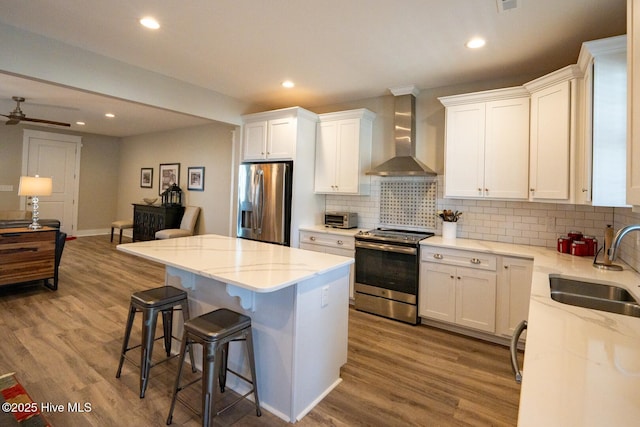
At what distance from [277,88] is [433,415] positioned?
3.60m

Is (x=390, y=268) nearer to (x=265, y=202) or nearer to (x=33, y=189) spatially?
(x=265, y=202)

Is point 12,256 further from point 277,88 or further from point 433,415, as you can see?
point 433,415

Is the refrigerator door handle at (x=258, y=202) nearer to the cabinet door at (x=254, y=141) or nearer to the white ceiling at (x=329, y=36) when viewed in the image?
the cabinet door at (x=254, y=141)

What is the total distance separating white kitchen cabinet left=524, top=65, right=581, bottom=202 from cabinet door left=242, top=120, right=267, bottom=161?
2.99 meters

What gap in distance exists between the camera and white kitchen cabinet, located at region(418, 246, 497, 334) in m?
2.91

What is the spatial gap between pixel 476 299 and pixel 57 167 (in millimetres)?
8867

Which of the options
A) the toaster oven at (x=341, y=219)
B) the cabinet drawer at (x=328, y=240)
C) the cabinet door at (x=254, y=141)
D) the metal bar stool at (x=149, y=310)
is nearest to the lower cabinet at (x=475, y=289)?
the cabinet drawer at (x=328, y=240)

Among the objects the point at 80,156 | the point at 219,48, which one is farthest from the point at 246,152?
the point at 80,156

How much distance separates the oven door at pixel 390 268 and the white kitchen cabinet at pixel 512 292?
76 cm

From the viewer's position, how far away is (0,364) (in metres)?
2.37

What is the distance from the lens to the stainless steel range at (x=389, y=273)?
327 centimetres

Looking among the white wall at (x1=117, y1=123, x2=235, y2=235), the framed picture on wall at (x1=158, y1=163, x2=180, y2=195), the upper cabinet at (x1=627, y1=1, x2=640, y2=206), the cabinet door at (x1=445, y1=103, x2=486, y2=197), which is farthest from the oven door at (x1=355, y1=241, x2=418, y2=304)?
the framed picture on wall at (x1=158, y1=163, x2=180, y2=195)

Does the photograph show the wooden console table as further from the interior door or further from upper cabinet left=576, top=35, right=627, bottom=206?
upper cabinet left=576, top=35, right=627, bottom=206

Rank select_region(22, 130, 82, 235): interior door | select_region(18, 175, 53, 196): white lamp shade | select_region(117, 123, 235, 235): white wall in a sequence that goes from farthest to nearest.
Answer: select_region(22, 130, 82, 235): interior door
select_region(117, 123, 235, 235): white wall
select_region(18, 175, 53, 196): white lamp shade
